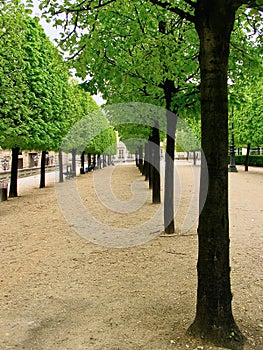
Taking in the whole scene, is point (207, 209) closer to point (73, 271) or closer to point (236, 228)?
point (73, 271)

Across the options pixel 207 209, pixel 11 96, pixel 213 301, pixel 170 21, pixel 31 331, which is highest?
pixel 170 21

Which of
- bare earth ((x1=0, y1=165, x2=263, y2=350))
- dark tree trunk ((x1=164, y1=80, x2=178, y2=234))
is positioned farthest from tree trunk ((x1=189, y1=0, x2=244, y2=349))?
dark tree trunk ((x1=164, y1=80, x2=178, y2=234))

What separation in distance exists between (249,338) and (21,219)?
30.5 feet

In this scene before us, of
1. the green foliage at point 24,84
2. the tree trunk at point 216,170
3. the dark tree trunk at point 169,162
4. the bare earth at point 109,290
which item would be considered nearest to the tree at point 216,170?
the tree trunk at point 216,170

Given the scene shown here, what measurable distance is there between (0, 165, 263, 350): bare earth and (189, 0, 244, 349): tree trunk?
0.98 feet

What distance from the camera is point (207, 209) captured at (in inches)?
147

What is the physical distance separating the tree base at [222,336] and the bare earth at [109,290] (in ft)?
0.32

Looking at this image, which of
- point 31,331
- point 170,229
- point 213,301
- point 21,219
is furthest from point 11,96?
point 213,301

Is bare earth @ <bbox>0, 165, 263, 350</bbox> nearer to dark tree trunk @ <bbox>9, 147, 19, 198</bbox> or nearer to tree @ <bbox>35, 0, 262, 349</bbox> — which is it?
tree @ <bbox>35, 0, 262, 349</bbox>

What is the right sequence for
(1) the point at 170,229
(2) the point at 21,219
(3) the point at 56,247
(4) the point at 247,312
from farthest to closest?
(2) the point at 21,219
(1) the point at 170,229
(3) the point at 56,247
(4) the point at 247,312

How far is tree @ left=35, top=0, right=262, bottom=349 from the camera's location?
3660 mm

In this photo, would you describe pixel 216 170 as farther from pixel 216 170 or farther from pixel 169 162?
pixel 169 162

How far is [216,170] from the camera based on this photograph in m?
3.68

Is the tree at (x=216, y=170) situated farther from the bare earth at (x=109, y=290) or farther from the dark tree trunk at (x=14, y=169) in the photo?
the dark tree trunk at (x=14, y=169)
